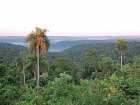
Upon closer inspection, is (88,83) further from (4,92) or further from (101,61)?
(101,61)

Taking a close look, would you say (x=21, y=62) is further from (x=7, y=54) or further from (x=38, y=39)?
(x=7, y=54)

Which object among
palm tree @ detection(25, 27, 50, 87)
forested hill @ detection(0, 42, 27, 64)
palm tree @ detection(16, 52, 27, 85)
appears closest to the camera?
palm tree @ detection(25, 27, 50, 87)

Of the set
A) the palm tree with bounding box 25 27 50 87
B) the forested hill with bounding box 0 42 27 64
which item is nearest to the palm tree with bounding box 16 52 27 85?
the palm tree with bounding box 25 27 50 87

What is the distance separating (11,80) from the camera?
142 feet

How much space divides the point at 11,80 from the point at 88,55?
21.9m

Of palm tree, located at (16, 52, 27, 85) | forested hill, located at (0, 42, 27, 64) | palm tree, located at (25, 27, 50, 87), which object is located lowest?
forested hill, located at (0, 42, 27, 64)

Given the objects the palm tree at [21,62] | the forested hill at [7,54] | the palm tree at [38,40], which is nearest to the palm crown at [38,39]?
the palm tree at [38,40]

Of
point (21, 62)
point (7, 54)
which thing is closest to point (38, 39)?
point (21, 62)

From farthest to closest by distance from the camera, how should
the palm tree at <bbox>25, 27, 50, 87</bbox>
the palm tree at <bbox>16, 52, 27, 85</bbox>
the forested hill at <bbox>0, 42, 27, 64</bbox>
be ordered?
the forested hill at <bbox>0, 42, 27, 64</bbox>, the palm tree at <bbox>16, 52, 27, 85</bbox>, the palm tree at <bbox>25, 27, 50, 87</bbox>

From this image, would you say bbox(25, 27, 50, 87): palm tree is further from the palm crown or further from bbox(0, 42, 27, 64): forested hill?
bbox(0, 42, 27, 64): forested hill

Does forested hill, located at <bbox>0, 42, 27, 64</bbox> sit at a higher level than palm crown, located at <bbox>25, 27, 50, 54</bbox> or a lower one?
lower

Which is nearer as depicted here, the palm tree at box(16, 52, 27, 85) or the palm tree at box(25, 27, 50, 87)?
the palm tree at box(25, 27, 50, 87)

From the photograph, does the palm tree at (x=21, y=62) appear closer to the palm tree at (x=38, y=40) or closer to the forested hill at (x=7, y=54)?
the palm tree at (x=38, y=40)

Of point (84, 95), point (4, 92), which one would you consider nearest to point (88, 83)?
point (84, 95)
